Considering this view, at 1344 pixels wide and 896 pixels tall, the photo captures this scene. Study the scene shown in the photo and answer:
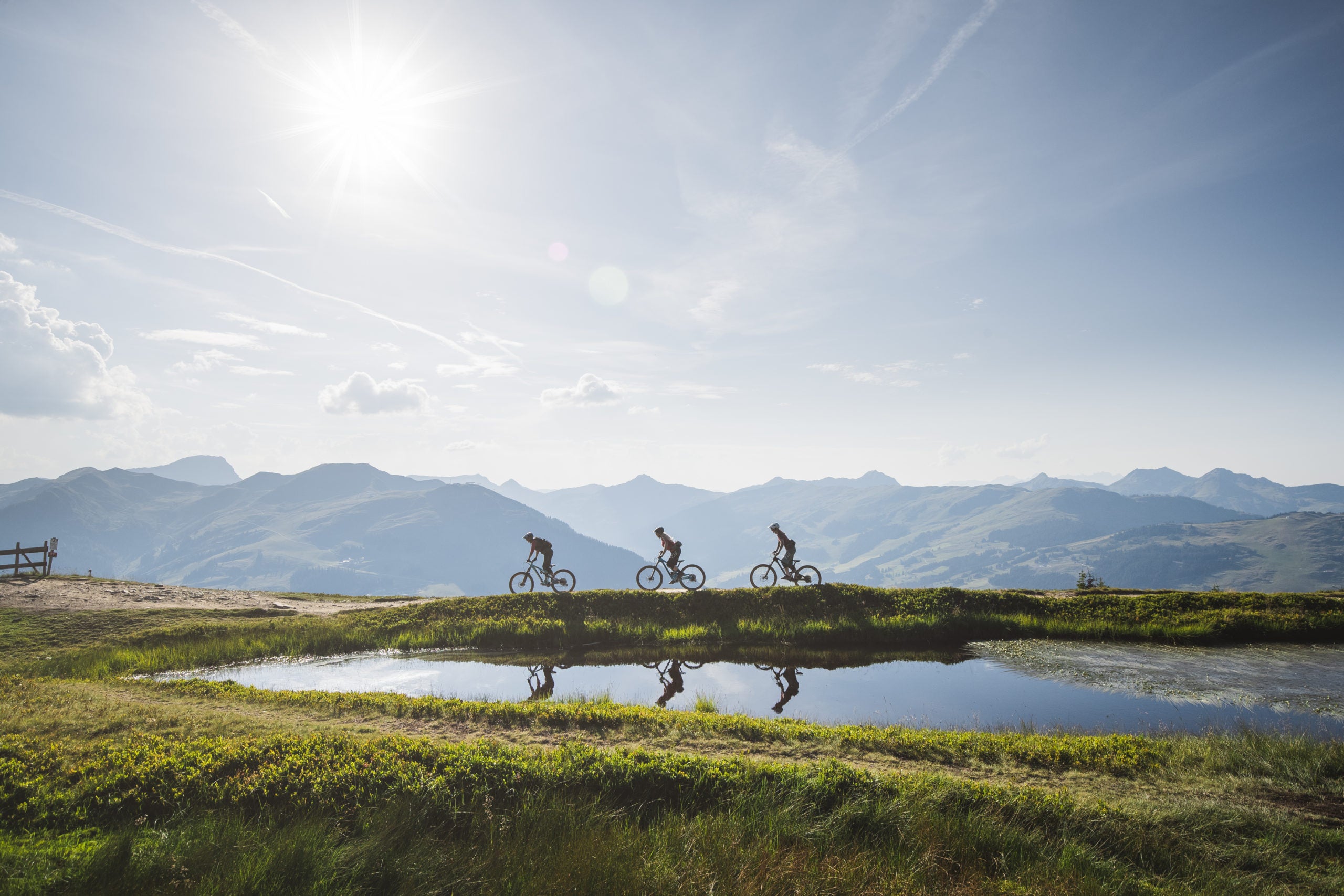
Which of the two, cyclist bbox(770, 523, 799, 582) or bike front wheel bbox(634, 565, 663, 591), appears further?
bike front wheel bbox(634, 565, 663, 591)

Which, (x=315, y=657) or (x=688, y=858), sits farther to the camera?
(x=315, y=657)

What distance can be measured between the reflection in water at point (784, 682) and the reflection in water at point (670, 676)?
2.90m

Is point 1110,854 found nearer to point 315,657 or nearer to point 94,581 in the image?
point 315,657

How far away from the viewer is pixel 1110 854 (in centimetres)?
848

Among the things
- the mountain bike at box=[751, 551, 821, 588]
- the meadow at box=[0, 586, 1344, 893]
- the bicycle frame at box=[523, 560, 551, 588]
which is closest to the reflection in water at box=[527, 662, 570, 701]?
the meadow at box=[0, 586, 1344, 893]

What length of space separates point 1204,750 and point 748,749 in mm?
9544

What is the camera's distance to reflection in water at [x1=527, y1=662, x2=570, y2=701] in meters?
18.8

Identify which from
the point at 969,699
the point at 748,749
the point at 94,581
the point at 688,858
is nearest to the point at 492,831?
the point at 688,858

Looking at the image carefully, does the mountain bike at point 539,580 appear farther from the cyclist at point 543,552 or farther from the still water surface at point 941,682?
the still water surface at point 941,682

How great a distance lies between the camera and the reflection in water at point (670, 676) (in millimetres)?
18750

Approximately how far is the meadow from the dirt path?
58.6 ft

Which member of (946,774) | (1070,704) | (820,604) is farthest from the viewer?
(820,604)

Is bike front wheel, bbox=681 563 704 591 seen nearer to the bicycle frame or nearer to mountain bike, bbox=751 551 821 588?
mountain bike, bbox=751 551 821 588

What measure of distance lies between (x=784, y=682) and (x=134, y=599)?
1511 inches
